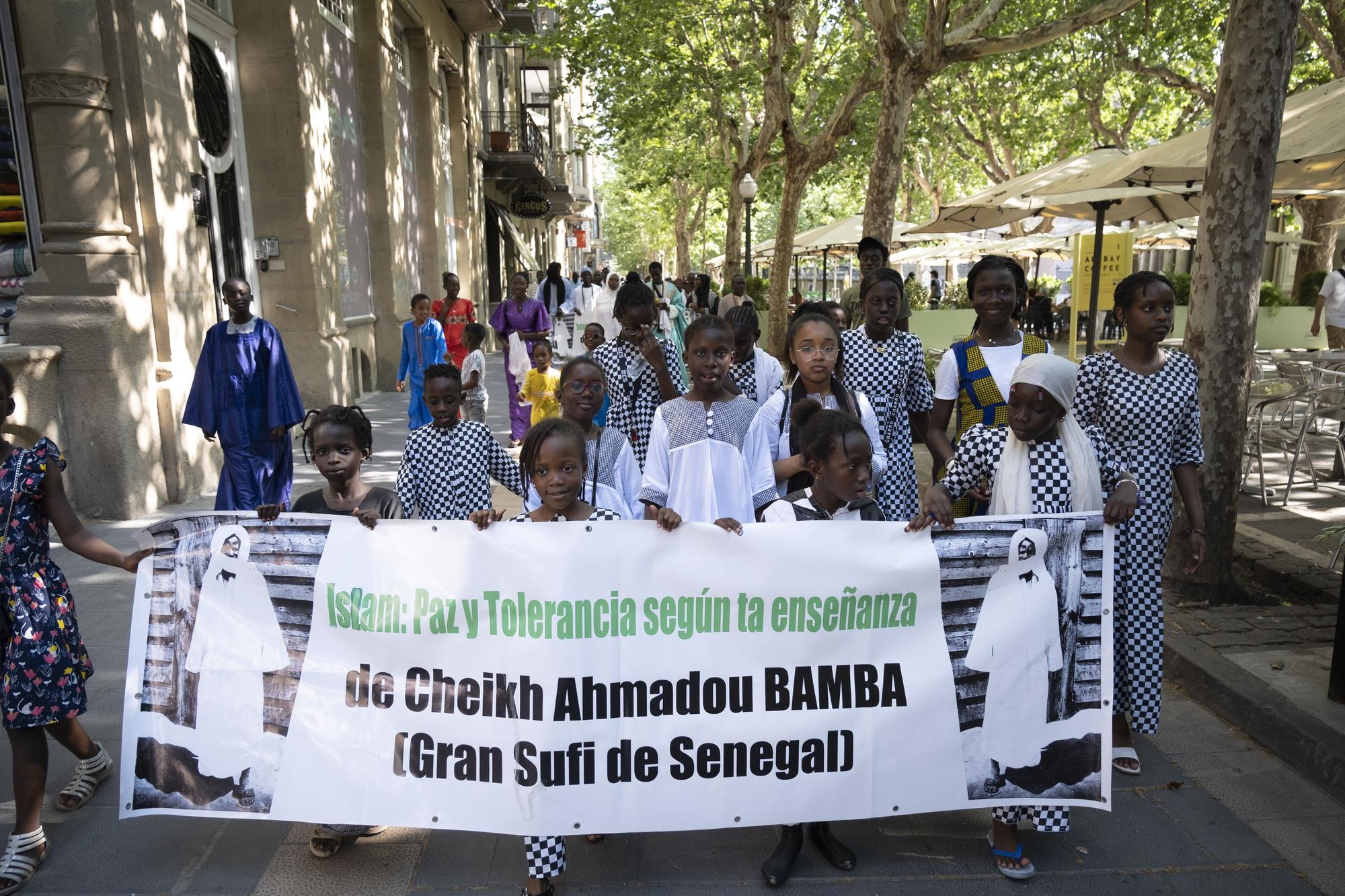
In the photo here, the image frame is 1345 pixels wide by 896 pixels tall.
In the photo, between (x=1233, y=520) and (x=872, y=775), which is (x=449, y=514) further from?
(x=1233, y=520)

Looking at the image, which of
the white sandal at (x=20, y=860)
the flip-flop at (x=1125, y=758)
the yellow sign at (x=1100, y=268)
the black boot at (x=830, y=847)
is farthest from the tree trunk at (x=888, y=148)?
the white sandal at (x=20, y=860)

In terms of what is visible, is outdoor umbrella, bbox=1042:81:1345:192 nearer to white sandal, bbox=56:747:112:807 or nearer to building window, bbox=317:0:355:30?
white sandal, bbox=56:747:112:807

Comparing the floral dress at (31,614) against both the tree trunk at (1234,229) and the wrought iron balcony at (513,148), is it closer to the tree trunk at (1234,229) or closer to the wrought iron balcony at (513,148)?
the tree trunk at (1234,229)

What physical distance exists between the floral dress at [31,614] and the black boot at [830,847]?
2479 millimetres

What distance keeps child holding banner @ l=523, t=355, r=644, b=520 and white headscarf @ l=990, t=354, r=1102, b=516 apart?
1.42 metres

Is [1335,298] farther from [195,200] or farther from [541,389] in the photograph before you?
[195,200]

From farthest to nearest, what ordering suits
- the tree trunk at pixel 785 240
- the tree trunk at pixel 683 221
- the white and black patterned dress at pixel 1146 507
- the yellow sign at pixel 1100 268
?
1. the tree trunk at pixel 683 221
2. the tree trunk at pixel 785 240
3. the yellow sign at pixel 1100 268
4. the white and black patterned dress at pixel 1146 507

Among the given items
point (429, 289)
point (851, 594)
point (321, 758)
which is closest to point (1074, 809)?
point (851, 594)

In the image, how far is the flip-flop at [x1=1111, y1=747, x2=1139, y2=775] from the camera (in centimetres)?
368

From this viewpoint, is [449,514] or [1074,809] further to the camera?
[449,514]

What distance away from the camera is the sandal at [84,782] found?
3430 mm

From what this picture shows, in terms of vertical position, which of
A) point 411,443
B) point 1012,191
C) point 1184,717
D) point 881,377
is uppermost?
point 1012,191

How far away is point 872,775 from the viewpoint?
2986 millimetres

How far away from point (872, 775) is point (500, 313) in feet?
26.6
